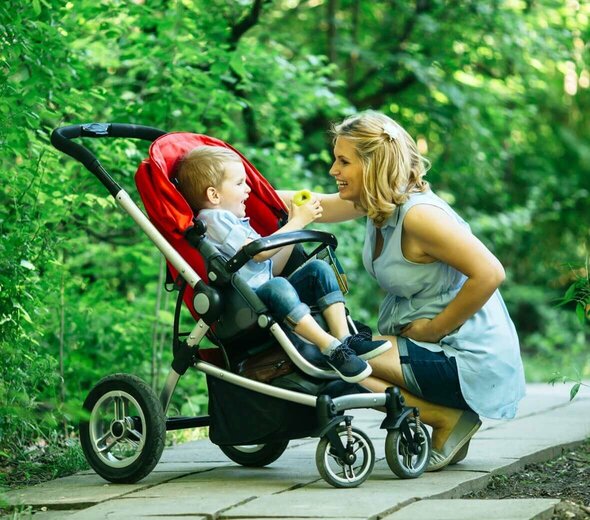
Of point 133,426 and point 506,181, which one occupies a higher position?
point 506,181

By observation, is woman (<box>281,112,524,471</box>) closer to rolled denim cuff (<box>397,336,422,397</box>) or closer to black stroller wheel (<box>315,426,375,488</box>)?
rolled denim cuff (<box>397,336,422,397</box>)

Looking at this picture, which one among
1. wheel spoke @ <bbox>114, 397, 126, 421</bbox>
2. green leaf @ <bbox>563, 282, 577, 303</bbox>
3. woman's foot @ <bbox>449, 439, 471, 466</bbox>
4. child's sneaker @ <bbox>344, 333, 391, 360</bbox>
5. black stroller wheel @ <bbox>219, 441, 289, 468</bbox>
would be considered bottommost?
woman's foot @ <bbox>449, 439, 471, 466</bbox>

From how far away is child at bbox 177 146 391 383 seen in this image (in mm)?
3527

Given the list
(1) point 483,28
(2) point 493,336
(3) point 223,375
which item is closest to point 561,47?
(1) point 483,28

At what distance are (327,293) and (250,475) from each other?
75 cm

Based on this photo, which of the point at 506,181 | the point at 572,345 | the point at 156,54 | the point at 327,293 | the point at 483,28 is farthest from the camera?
the point at 506,181

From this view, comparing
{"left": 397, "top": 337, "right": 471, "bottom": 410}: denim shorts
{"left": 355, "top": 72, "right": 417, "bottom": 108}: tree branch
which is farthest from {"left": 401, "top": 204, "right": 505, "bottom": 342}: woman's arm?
{"left": 355, "top": 72, "right": 417, "bottom": 108}: tree branch

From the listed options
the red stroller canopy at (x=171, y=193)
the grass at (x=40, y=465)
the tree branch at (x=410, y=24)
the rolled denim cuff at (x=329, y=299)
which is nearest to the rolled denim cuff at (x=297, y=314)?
the rolled denim cuff at (x=329, y=299)

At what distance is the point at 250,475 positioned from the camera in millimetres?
3889

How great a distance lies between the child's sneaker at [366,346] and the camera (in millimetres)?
3631

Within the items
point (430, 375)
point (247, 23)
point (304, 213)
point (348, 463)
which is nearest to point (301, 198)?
point (304, 213)

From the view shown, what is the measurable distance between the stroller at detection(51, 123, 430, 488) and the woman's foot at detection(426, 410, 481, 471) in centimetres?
15

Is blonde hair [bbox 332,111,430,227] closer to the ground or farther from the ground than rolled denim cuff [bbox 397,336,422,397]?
farther from the ground

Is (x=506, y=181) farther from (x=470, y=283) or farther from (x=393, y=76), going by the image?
(x=470, y=283)
